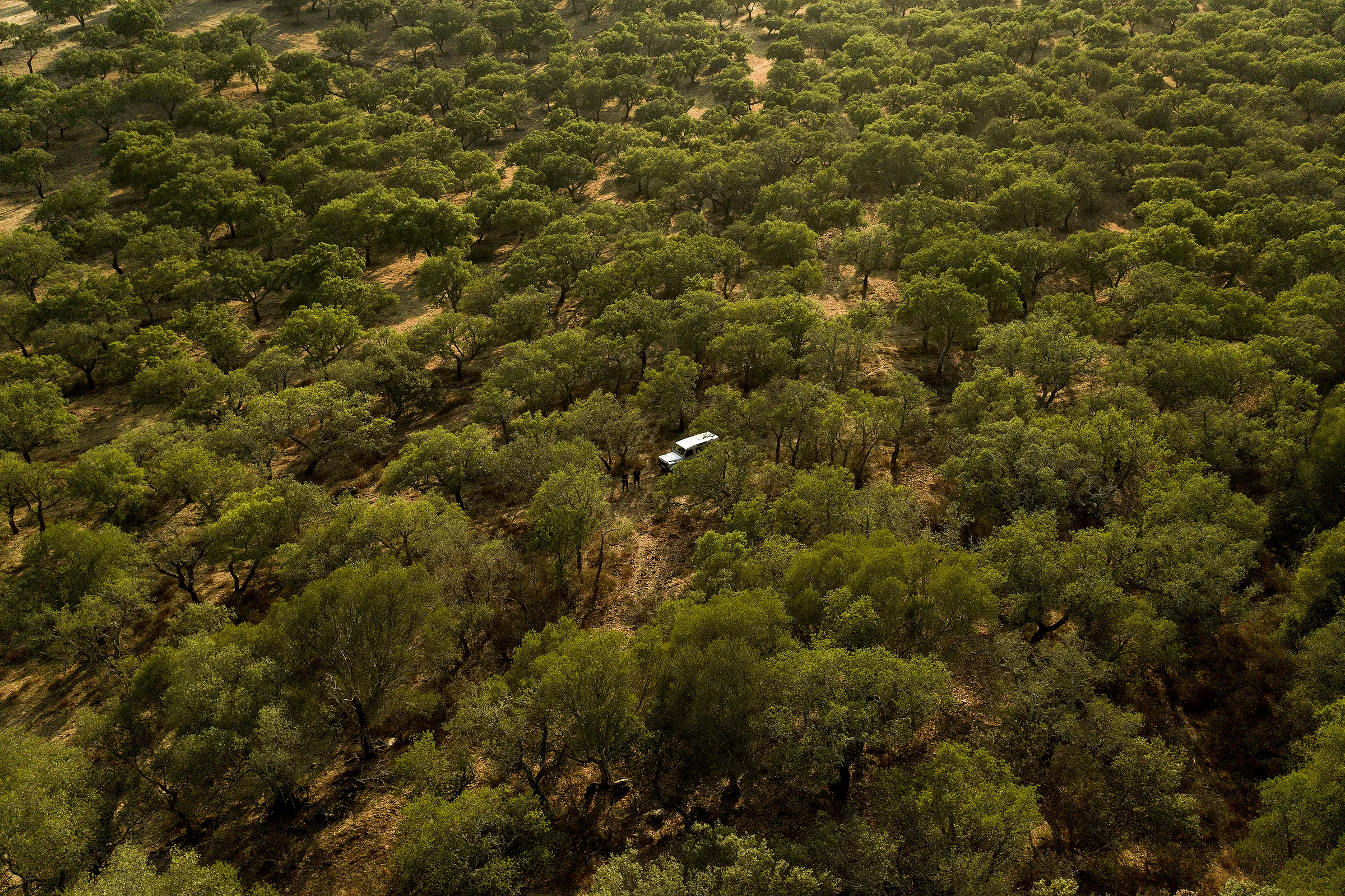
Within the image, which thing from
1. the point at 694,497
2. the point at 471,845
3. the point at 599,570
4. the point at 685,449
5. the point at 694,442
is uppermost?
the point at 471,845

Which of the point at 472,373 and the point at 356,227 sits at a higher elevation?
the point at 356,227

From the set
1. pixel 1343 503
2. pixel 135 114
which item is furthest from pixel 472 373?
pixel 135 114

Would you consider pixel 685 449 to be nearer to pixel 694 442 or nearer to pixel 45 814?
pixel 694 442

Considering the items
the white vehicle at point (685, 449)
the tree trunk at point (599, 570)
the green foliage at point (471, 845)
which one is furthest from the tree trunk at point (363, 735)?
the white vehicle at point (685, 449)

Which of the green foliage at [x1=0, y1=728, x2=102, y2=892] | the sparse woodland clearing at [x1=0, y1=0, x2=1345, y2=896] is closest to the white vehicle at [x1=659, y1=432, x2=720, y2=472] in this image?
the sparse woodland clearing at [x1=0, y1=0, x2=1345, y2=896]

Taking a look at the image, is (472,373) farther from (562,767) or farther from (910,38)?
(910,38)

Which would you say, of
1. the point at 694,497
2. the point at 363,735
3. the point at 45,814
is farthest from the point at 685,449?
the point at 45,814

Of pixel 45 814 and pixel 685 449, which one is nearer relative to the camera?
pixel 45 814
